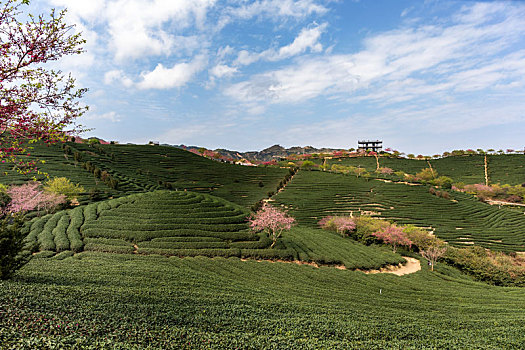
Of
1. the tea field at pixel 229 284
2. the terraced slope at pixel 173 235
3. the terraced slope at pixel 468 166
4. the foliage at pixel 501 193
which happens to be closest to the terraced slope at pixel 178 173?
the tea field at pixel 229 284

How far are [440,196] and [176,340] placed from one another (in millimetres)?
71745

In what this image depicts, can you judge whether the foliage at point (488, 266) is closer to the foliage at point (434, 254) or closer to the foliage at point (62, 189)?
the foliage at point (434, 254)

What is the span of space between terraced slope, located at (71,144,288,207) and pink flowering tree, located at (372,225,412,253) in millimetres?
31511

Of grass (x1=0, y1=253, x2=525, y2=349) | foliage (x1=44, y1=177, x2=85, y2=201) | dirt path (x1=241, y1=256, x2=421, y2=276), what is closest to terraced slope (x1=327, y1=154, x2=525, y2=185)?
dirt path (x1=241, y1=256, x2=421, y2=276)

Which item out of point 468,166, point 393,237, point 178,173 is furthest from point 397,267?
point 468,166

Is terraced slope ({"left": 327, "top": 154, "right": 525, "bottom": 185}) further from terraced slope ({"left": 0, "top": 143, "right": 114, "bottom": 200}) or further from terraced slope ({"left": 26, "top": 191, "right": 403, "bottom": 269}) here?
terraced slope ({"left": 0, "top": 143, "right": 114, "bottom": 200})

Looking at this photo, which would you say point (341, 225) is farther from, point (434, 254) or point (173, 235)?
point (173, 235)

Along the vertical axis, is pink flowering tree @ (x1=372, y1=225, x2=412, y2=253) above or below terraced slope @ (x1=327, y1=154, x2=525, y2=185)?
below

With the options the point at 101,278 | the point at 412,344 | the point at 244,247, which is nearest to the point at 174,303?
the point at 101,278

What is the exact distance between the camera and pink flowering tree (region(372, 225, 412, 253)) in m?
35.5

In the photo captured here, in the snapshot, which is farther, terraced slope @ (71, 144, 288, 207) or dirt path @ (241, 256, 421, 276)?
terraced slope @ (71, 144, 288, 207)

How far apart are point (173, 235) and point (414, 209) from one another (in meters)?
51.8

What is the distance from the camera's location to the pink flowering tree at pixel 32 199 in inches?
1206

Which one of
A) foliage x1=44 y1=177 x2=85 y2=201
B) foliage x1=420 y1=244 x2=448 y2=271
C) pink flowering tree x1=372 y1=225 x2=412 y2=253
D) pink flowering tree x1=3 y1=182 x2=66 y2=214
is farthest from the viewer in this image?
pink flowering tree x1=372 y1=225 x2=412 y2=253
